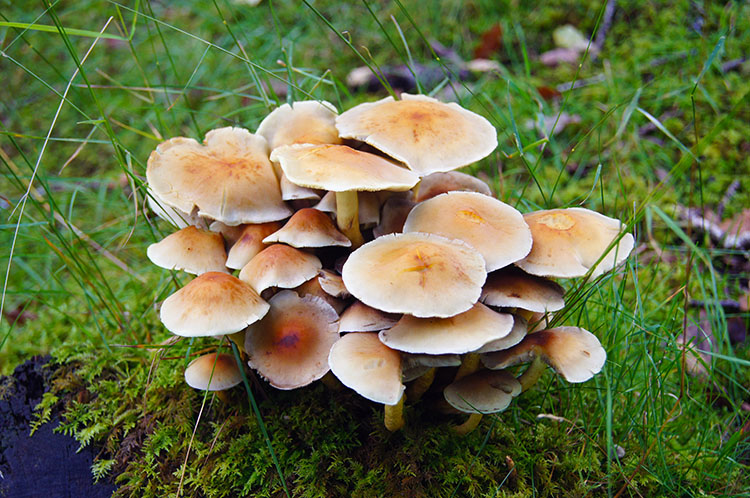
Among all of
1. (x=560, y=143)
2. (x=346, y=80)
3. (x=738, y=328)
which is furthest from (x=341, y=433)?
(x=346, y=80)

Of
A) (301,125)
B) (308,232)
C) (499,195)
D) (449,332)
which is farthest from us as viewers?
(499,195)

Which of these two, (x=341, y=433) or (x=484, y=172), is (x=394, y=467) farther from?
(x=484, y=172)

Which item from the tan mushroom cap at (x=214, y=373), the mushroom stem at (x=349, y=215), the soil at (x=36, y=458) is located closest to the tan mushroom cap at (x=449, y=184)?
the mushroom stem at (x=349, y=215)

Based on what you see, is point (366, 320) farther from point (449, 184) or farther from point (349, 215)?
point (449, 184)

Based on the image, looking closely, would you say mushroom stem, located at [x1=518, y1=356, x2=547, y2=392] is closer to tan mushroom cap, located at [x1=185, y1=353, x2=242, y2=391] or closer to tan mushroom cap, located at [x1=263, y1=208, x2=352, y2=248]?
tan mushroom cap, located at [x1=263, y1=208, x2=352, y2=248]

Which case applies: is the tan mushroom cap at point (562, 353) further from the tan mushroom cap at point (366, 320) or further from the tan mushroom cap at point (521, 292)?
the tan mushroom cap at point (366, 320)

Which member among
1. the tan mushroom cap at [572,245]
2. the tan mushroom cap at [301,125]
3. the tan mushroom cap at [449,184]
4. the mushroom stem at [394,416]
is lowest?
the mushroom stem at [394,416]

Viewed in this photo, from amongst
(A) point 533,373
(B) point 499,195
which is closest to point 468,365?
(A) point 533,373
